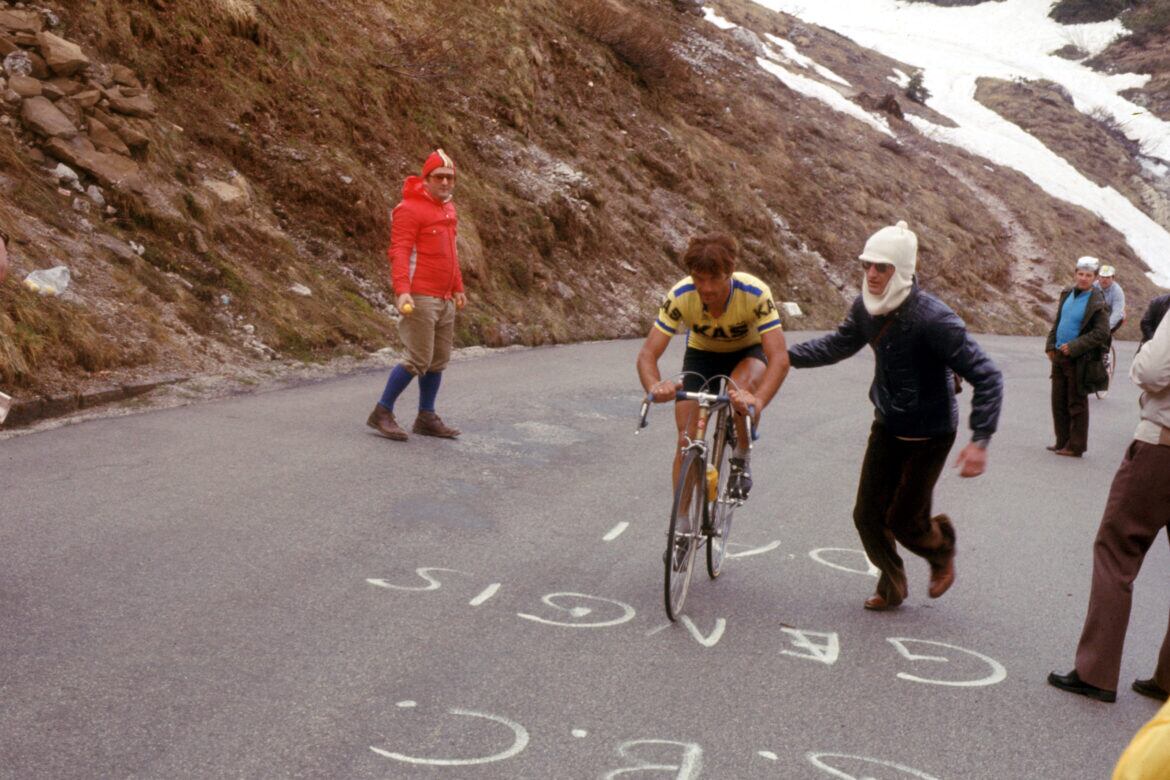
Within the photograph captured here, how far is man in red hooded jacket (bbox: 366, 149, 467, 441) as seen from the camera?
30.1 feet

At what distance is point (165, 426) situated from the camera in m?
9.02

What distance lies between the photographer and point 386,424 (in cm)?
930

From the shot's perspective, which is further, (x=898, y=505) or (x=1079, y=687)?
(x=898, y=505)

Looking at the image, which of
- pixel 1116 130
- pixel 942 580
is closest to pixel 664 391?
pixel 942 580

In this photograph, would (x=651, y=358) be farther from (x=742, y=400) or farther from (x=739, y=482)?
(x=739, y=482)

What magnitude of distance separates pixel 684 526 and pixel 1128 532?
1.87m

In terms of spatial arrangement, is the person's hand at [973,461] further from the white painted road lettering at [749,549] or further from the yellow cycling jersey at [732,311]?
the white painted road lettering at [749,549]

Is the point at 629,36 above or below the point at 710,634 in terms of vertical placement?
above

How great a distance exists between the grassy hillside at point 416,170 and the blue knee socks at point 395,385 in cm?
251

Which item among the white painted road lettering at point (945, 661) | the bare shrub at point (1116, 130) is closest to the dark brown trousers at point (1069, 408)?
the white painted road lettering at point (945, 661)

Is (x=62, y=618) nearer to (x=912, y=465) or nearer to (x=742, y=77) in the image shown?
(x=912, y=465)

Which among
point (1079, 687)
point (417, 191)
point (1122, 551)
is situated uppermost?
point (417, 191)

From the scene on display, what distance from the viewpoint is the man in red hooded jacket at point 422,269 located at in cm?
917

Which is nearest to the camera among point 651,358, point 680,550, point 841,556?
point 680,550
